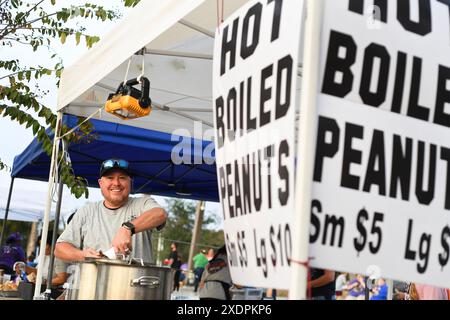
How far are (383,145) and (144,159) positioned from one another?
570cm

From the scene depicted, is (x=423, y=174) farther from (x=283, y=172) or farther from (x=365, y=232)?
(x=283, y=172)

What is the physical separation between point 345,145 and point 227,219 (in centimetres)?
60

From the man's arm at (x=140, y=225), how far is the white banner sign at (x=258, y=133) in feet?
3.64

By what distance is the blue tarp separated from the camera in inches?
246

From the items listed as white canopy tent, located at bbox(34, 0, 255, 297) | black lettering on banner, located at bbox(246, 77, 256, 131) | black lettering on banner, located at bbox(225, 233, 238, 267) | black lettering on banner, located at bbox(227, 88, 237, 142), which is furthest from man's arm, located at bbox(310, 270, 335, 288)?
black lettering on banner, located at bbox(246, 77, 256, 131)

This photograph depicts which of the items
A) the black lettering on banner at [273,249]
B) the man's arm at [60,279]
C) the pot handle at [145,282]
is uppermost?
the black lettering on banner at [273,249]

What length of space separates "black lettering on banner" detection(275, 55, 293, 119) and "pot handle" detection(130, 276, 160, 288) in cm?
123

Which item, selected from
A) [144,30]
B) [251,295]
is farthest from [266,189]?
[251,295]

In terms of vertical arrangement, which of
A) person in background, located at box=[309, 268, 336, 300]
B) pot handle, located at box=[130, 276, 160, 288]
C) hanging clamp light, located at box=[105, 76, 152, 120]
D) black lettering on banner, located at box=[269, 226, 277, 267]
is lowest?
pot handle, located at box=[130, 276, 160, 288]

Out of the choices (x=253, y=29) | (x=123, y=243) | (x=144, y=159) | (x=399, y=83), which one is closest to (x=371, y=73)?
(x=399, y=83)

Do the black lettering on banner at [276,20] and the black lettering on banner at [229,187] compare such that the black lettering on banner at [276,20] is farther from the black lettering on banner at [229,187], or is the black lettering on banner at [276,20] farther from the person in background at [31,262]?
the person in background at [31,262]

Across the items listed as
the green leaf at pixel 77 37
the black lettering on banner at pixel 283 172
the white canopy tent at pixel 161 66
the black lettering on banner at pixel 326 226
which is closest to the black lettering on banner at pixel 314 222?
the black lettering on banner at pixel 326 226

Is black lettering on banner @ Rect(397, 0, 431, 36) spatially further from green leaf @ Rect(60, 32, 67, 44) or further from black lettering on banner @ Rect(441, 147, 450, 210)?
green leaf @ Rect(60, 32, 67, 44)

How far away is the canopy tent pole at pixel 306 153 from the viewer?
1.71m
